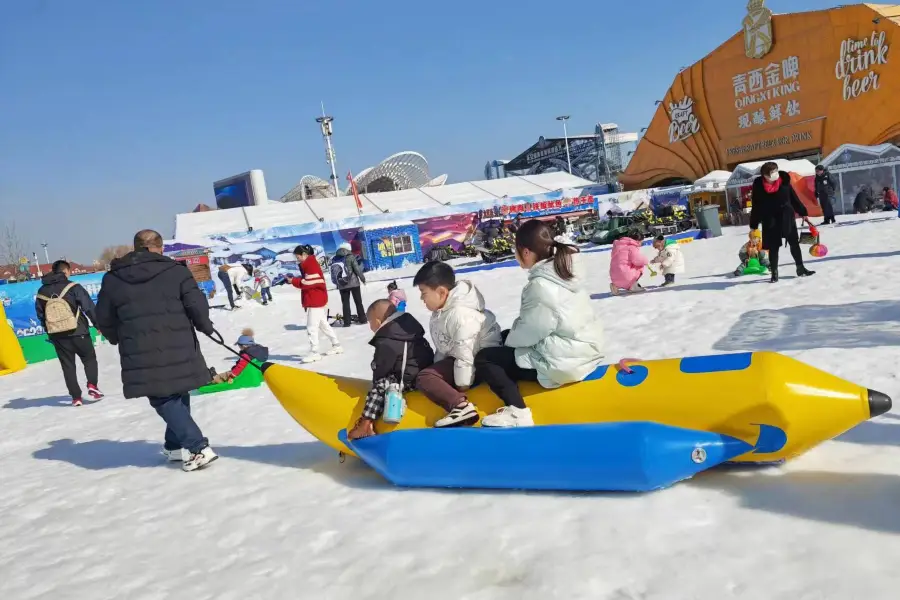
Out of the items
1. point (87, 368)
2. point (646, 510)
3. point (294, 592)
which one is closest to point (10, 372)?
point (87, 368)

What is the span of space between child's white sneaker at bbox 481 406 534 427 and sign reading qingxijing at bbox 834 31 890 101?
Result: 2897 cm

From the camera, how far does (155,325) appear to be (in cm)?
408

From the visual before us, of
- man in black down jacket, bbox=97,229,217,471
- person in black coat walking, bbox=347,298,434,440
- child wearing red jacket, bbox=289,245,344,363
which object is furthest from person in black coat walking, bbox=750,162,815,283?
man in black down jacket, bbox=97,229,217,471

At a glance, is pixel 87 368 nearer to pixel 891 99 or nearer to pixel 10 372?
pixel 10 372

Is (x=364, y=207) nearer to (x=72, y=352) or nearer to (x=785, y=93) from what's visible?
(x=785, y=93)

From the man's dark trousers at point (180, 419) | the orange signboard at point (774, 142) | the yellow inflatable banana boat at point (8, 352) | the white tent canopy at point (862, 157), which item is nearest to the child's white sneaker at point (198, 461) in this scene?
the man's dark trousers at point (180, 419)

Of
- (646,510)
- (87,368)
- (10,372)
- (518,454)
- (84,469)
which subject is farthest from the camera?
(10,372)

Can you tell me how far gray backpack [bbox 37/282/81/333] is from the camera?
702cm

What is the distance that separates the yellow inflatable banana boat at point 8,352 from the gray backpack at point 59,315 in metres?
5.47

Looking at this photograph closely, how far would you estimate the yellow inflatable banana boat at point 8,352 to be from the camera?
11445 mm

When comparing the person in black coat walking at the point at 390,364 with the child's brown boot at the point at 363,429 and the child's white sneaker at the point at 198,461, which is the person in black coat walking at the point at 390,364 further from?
the child's white sneaker at the point at 198,461

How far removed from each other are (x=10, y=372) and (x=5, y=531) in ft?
30.1

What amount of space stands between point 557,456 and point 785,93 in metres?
31.7

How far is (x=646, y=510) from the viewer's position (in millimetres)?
2771
